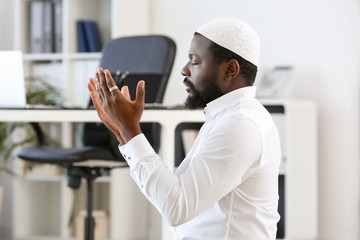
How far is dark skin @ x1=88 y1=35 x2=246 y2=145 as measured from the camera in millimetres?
1387

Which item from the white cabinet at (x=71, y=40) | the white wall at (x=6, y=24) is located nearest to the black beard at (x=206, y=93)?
the white cabinet at (x=71, y=40)

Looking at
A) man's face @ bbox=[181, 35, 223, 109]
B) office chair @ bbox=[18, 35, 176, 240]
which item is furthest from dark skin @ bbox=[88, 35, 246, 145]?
office chair @ bbox=[18, 35, 176, 240]

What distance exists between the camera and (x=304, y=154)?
3578 mm

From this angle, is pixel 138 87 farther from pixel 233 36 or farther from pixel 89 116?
pixel 89 116

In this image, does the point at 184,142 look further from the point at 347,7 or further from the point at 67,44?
the point at 347,7

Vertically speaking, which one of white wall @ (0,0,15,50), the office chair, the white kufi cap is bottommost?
the office chair

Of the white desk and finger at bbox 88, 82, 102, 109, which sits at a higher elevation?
finger at bbox 88, 82, 102, 109

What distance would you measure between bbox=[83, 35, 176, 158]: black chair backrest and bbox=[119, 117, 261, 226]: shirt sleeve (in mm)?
1521

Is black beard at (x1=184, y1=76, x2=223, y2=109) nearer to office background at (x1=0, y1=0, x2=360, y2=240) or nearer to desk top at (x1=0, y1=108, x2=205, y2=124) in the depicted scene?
desk top at (x1=0, y1=108, x2=205, y2=124)

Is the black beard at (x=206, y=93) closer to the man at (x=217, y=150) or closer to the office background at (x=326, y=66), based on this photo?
the man at (x=217, y=150)

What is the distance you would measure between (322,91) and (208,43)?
2.41 meters

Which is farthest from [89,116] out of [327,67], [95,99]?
[327,67]

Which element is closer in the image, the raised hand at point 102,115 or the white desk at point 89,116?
the raised hand at point 102,115

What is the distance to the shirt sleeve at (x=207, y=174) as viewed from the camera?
4.28ft
